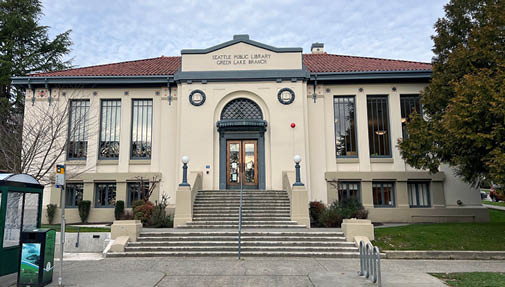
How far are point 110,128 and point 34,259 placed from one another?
1266 centimetres

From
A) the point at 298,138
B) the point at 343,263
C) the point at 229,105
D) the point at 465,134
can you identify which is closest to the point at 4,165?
the point at 229,105

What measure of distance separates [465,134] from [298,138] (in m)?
7.91

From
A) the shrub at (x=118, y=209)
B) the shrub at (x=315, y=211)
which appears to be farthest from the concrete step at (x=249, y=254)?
the shrub at (x=118, y=209)

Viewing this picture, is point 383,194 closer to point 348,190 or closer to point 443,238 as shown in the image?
point 348,190

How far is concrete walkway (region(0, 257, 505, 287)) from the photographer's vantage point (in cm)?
728

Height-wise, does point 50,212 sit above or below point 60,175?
below

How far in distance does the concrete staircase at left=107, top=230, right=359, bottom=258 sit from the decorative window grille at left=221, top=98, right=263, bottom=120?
768cm

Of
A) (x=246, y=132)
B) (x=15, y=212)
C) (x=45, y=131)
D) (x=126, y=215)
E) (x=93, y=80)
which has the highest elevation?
(x=93, y=80)

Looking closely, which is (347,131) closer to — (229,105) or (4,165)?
(229,105)

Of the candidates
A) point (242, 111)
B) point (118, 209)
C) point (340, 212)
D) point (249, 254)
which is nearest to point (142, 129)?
point (118, 209)

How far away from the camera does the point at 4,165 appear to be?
15.2 m

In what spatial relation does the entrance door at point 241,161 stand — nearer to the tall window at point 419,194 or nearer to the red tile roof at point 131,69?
the red tile roof at point 131,69

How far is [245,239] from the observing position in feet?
37.1

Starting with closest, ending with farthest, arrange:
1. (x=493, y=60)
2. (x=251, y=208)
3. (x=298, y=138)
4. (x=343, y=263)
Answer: (x=343, y=263)
(x=493, y=60)
(x=251, y=208)
(x=298, y=138)
